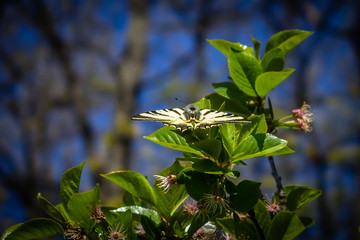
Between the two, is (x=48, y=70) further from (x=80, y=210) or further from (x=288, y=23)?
(x=80, y=210)

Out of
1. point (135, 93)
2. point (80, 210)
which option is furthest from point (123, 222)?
point (135, 93)

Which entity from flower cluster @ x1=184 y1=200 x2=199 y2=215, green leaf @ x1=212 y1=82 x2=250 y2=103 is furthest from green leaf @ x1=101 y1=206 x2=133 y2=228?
green leaf @ x1=212 y1=82 x2=250 y2=103

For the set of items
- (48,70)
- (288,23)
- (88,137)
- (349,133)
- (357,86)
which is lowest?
(349,133)

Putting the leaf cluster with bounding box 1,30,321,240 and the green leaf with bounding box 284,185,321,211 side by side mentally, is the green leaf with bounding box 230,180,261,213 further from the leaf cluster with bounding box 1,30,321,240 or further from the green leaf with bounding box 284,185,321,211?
the green leaf with bounding box 284,185,321,211

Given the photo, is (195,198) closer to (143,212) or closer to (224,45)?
(143,212)

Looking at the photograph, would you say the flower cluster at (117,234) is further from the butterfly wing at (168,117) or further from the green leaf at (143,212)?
the butterfly wing at (168,117)

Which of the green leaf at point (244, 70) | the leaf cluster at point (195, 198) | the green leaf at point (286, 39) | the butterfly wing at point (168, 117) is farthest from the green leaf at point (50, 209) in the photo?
the green leaf at point (286, 39)

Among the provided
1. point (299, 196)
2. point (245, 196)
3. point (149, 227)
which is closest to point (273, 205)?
point (299, 196)
